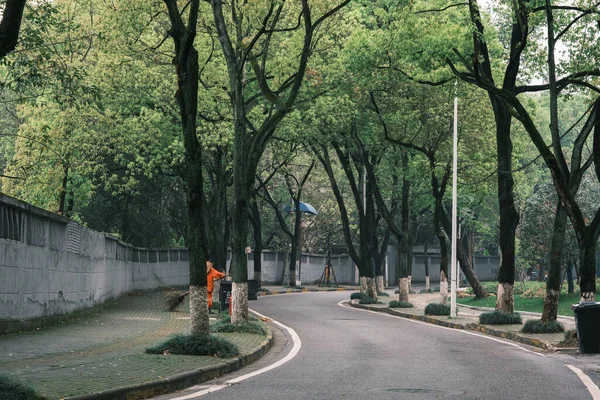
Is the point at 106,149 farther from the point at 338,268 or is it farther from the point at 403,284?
the point at 338,268

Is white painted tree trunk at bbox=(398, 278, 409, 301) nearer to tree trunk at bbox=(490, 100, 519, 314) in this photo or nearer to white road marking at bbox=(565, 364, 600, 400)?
tree trunk at bbox=(490, 100, 519, 314)

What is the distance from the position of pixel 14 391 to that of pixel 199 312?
6484 mm

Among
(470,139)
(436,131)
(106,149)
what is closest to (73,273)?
(106,149)

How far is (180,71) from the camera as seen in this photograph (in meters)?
15.1

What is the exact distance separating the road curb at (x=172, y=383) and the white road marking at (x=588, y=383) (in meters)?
5.02

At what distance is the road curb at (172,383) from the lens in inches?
382

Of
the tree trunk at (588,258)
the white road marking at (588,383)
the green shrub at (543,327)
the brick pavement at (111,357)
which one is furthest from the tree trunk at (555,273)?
the white road marking at (588,383)

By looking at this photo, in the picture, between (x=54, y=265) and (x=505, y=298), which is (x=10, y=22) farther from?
(x=505, y=298)

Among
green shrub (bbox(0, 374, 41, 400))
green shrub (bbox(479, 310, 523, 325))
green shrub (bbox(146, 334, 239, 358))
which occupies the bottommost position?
green shrub (bbox(479, 310, 523, 325))

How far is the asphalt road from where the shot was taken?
11023 millimetres

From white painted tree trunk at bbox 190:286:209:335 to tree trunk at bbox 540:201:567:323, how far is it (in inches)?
397

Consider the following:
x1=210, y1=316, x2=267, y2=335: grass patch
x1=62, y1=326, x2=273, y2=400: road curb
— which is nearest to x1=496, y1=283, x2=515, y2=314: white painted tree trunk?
x1=210, y1=316, x2=267, y2=335: grass patch

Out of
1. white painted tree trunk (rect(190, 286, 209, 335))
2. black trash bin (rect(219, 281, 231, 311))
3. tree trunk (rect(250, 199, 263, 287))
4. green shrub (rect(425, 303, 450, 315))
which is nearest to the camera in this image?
white painted tree trunk (rect(190, 286, 209, 335))

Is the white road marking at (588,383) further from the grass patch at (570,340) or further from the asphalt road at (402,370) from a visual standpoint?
the grass patch at (570,340)
